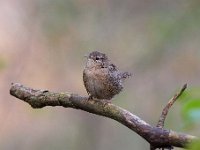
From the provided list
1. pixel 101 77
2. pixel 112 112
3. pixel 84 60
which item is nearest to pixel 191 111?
pixel 112 112

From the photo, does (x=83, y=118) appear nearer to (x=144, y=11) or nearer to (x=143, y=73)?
(x=143, y=73)

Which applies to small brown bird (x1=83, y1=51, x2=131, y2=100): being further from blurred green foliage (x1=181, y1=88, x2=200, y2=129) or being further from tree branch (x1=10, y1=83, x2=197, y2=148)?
blurred green foliage (x1=181, y1=88, x2=200, y2=129)

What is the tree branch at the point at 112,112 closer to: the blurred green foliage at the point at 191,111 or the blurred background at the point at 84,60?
the blurred green foliage at the point at 191,111

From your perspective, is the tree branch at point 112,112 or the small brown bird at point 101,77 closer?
the tree branch at point 112,112

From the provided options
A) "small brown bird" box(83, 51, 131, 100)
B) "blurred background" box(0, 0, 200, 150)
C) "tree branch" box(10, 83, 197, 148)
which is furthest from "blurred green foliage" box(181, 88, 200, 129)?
"blurred background" box(0, 0, 200, 150)

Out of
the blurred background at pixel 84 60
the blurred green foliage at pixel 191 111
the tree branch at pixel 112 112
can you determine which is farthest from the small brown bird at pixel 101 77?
the blurred background at pixel 84 60

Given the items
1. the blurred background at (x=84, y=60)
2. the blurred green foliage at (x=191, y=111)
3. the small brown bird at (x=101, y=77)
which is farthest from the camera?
the blurred background at (x=84, y=60)

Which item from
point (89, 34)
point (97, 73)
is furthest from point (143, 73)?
point (97, 73)
